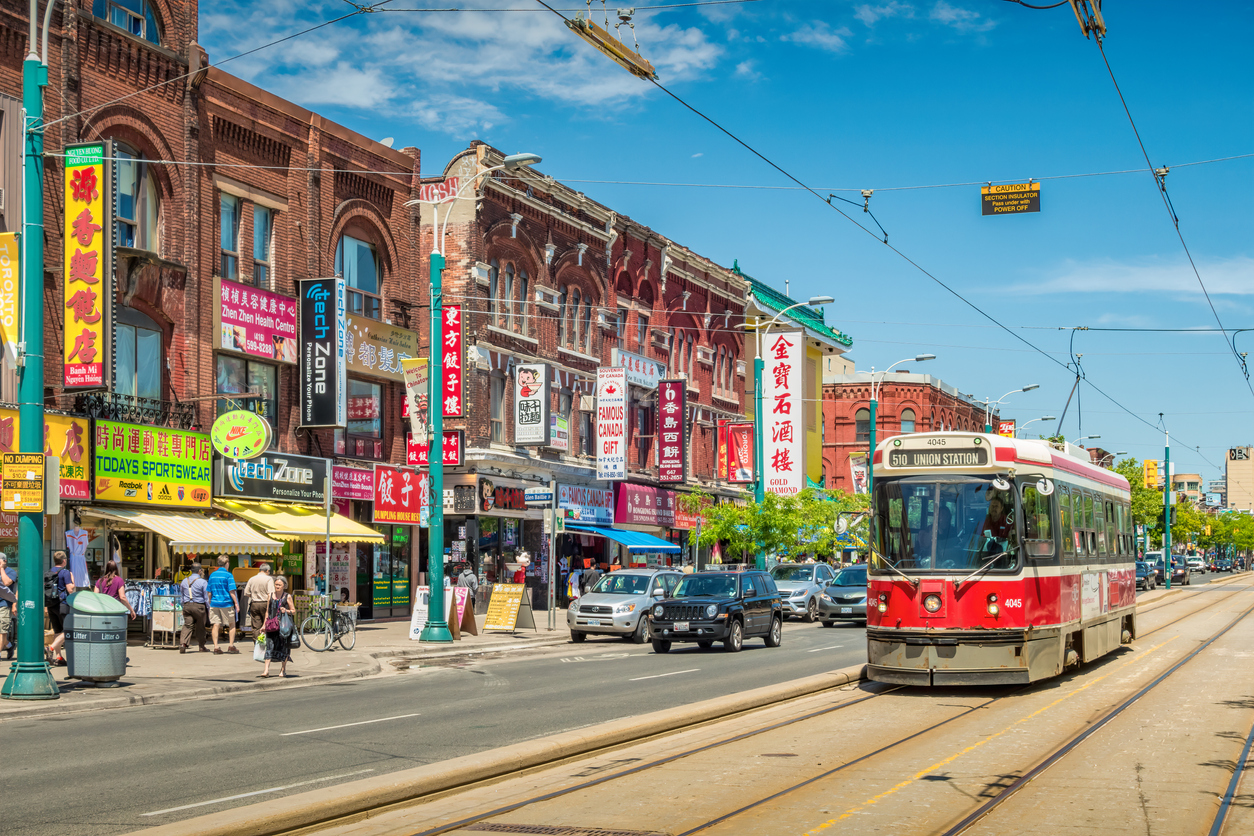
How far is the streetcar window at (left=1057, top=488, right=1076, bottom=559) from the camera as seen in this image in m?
16.9

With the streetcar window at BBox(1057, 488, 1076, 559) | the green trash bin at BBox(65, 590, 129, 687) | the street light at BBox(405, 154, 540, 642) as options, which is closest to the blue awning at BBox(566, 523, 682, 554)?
the street light at BBox(405, 154, 540, 642)

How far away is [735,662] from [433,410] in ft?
28.6

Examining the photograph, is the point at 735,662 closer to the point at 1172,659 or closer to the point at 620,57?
the point at 1172,659

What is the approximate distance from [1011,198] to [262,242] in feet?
58.3

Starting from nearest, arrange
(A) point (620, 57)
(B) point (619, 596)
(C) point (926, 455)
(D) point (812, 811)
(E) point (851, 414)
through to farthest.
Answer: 1. (D) point (812, 811)
2. (A) point (620, 57)
3. (C) point (926, 455)
4. (B) point (619, 596)
5. (E) point (851, 414)

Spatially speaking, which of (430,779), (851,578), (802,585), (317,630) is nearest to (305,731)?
(430,779)

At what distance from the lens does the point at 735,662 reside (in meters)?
22.3

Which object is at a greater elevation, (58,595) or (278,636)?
(58,595)

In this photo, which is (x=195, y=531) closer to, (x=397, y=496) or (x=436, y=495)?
(x=436, y=495)

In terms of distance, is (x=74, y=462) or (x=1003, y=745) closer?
(x=1003, y=745)

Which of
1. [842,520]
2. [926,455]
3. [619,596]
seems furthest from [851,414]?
[926,455]

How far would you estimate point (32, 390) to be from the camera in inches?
643

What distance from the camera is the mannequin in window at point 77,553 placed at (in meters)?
24.6

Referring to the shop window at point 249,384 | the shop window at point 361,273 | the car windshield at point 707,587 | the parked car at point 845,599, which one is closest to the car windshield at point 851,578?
the parked car at point 845,599
